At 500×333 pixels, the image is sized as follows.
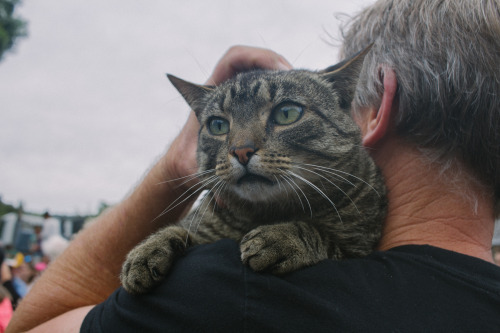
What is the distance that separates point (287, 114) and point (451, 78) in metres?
0.66

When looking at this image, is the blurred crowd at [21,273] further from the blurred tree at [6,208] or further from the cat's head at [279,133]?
the blurred tree at [6,208]

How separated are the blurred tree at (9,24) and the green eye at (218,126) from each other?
1498 centimetres

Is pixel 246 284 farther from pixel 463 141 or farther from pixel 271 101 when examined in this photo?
pixel 463 141

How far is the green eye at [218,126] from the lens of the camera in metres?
1.89

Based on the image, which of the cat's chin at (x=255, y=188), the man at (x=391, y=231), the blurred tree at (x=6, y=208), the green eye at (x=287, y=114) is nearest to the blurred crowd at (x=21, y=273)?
the man at (x=391, y=231)

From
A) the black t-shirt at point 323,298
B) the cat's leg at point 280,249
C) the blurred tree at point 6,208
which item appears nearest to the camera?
the black t-shirt at point 323,298

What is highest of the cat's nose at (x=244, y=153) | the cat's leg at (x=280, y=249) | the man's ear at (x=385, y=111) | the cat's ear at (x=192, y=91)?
the cat's ear at (x=192, y=91)

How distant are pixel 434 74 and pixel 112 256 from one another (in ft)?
5.77

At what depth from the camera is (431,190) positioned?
1.55 m

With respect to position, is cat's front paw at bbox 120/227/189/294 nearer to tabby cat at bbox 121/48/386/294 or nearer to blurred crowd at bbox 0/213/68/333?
tabby cat at bbox 121/48/386/294

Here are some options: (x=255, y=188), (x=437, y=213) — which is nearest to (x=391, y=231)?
(x=437, y=213)

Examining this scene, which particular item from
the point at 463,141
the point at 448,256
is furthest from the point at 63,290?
the point at 463,141

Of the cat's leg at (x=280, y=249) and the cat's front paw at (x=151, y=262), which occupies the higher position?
the cat's front paw at (x=151, y=262)

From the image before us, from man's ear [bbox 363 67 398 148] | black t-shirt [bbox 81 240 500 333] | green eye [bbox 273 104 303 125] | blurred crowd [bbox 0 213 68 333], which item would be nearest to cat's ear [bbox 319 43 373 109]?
man's ear [bbox 363 67 398 148]
